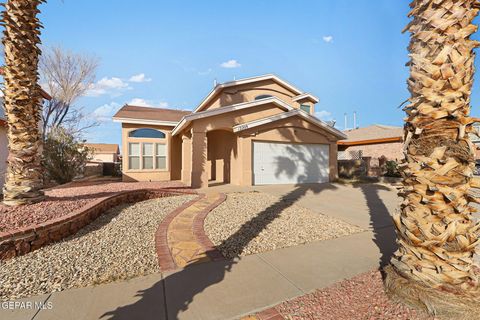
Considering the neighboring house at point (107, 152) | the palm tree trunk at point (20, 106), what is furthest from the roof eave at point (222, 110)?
the neighboring house at point (107, 152)

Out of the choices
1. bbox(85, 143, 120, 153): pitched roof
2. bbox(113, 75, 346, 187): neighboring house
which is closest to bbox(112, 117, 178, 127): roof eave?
bbox(113, 75, 346, 187): neighboring house

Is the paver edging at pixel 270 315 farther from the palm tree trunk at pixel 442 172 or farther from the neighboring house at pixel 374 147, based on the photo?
the neighboring house at pixel 374 147

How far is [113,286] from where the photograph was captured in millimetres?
3143

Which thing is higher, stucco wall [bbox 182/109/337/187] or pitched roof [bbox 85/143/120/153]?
pitched roof [bbox 85/143/120/153]

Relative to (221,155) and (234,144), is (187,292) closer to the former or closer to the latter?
(234,144)

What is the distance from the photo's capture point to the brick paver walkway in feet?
12.9

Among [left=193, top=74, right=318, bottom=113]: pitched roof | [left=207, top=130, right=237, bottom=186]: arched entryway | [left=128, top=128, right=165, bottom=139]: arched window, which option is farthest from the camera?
[left=193, top=74, right=318, bottom=113]: pitched roof

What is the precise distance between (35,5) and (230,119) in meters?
8.29

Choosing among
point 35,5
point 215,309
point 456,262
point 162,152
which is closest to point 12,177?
point 35,5

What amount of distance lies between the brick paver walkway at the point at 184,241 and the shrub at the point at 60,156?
10.4 metres

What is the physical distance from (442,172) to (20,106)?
27.5 ft

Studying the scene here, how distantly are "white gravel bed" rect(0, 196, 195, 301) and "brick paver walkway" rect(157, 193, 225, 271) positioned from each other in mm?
207

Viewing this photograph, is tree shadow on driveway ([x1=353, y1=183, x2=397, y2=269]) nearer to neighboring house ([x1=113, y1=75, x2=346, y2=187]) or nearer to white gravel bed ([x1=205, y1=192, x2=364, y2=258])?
white gravel bed ([x1=205, y1=192, x2=364, y2=258])

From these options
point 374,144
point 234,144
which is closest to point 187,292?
point 234,144
